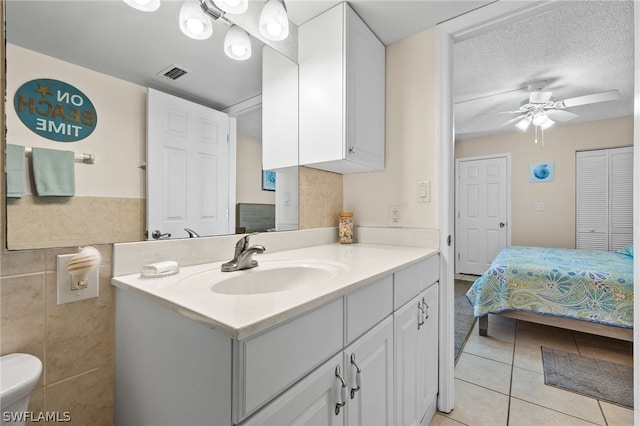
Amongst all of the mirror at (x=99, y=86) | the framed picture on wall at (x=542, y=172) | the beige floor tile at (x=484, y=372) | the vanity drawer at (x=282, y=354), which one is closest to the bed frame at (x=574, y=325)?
the beige floor tile at (x=484, y=372)

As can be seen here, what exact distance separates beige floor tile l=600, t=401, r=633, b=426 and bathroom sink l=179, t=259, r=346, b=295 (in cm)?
172

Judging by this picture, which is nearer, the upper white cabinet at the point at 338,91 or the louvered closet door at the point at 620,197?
the upper white cabinet at the point at 338,91

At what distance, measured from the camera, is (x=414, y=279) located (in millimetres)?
1251

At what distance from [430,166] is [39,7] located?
1628 mm

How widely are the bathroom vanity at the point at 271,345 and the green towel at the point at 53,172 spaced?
0.30 metres

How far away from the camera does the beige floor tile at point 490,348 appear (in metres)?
2.14

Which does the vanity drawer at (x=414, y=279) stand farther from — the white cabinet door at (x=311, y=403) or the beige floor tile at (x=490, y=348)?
the beige floor tile at (x=490, y=348)

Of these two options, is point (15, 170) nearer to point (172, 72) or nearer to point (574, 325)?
point (172, 72)

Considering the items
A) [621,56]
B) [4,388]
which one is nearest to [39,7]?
[4,388]

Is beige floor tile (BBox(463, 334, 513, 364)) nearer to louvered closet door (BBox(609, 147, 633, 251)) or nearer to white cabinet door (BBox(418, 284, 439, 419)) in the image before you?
white cabinet door (BBox(418, 284, 439, 419))

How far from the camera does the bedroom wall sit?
3818 mm

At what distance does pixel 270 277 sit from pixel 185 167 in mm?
518

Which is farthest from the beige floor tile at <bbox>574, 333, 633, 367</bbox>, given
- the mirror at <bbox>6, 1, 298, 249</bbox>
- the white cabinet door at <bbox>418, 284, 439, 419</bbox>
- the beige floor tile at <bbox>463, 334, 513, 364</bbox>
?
the mirror at <bbox>6, 1, 298, 249</bbox>

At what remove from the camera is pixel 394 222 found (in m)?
1.73
